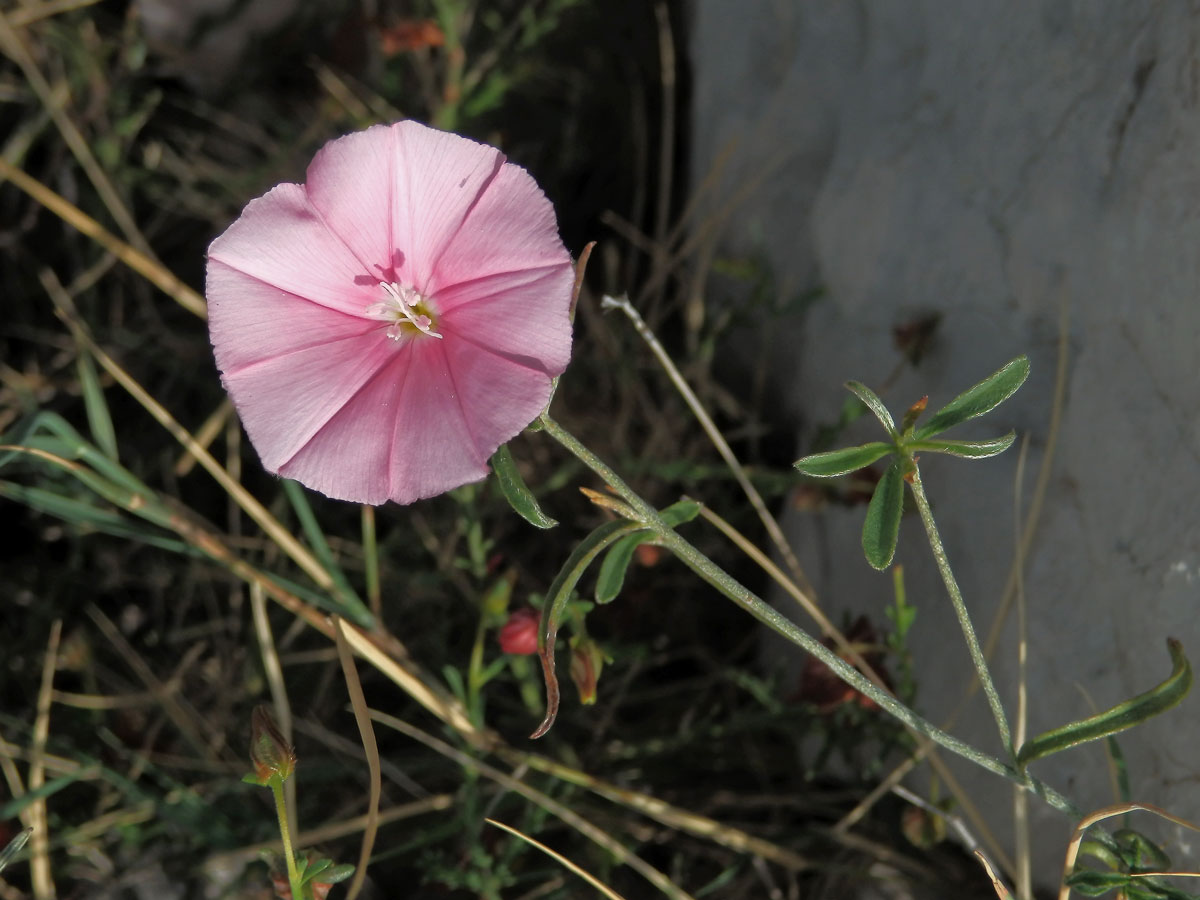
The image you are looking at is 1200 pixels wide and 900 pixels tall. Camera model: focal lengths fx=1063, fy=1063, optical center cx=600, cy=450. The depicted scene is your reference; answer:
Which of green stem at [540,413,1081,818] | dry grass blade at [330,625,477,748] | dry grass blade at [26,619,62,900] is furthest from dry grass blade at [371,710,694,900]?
dry grass blade at [26,619,62,900]

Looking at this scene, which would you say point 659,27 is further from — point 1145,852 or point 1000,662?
point 1145,852

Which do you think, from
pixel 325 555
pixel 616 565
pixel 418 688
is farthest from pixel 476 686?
pixel 616 565

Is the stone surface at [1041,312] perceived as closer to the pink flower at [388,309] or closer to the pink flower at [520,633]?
the pink flower at [520,633]

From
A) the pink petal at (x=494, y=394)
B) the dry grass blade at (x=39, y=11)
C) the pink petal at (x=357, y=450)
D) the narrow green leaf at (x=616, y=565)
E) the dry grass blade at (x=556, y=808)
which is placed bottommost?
the dry grass blade at (x=556, y=808)

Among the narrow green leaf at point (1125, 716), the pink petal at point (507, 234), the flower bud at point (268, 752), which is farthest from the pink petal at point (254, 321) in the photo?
the narrow green leaf at point (1125, 716)

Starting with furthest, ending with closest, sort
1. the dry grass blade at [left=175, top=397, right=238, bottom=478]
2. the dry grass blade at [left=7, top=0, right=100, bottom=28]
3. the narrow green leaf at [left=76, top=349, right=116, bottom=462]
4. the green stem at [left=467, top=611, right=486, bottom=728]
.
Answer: the dry grass blade at [left=7, top=0, right=100, bottom=28]
the dry grass blade at [left=175, top=397, right=238, bottom=478]
the narrow green leaf at [left=76, top=349, right=116, bottom=462]
the green stem at [left=467, top=611, right=486, bottom=728]

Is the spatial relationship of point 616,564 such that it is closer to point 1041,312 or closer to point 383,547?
point 1041,312

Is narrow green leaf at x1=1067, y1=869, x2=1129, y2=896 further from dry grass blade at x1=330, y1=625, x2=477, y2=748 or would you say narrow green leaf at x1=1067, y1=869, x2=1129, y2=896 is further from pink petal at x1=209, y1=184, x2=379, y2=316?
pink petal at x1=209, y1=184, x2=379, y2=316
